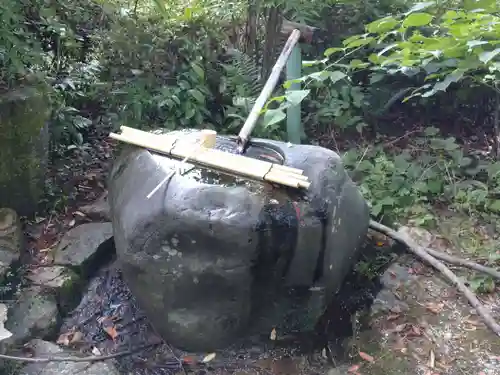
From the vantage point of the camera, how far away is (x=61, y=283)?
333cm

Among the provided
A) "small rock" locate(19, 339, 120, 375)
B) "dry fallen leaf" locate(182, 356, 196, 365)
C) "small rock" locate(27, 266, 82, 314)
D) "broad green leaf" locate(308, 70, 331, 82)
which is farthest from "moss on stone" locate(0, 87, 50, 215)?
"broad green leaf" locate(308, 70, 331, 82)

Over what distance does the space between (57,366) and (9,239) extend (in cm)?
97

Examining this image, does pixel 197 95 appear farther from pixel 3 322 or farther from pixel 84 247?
pixel 3 322

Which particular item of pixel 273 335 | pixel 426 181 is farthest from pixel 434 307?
pixel 426 181

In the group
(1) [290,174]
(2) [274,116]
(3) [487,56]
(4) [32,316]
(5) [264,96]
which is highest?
(3) [487,56]

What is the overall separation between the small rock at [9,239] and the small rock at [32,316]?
0.21 m

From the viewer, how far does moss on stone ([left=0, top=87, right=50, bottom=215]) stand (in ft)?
11.3

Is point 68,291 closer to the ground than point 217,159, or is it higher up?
closer to the ground

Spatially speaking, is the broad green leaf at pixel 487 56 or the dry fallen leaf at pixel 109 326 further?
the dry fallen leaf at pixel 109 326

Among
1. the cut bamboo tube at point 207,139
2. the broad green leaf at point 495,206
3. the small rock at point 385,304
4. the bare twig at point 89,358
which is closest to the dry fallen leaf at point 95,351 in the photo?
A: the bare twig at point 89,358

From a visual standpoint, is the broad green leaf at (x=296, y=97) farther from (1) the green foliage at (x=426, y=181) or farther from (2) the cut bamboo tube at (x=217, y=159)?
(1) the green foliage at (x=426, y=181)

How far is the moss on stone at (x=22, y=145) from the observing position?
3447 millimetres

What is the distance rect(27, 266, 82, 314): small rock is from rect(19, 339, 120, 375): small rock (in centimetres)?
35

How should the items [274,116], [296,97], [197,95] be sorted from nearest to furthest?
[296,97] < [274,116] < [197,95]
